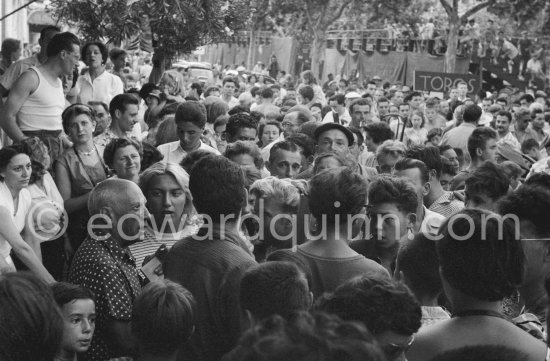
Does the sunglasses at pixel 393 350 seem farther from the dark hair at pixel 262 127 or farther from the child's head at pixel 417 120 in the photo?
the child's head at pixel 417 120

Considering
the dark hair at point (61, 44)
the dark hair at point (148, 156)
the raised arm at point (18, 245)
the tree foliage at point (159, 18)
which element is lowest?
the raised arm at point (18, 245)

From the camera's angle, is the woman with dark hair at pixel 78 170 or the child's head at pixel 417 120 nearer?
the woman with dark hair at pixel 78 170

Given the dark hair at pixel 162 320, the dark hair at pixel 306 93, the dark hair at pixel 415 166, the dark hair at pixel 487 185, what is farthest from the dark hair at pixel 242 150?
the dark hair at pixel 306 93

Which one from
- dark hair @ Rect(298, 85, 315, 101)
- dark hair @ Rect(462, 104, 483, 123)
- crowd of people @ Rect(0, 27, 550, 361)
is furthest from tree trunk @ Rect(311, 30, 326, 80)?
crowd of people @ Rect(0, 27, 550, 361)

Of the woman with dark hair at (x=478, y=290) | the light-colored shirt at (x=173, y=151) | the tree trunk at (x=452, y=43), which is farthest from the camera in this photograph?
the tree trunk at (x=452, y=43)

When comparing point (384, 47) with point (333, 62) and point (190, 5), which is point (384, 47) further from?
point (190, 5)

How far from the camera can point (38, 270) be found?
5.62m

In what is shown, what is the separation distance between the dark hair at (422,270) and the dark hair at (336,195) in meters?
0.43

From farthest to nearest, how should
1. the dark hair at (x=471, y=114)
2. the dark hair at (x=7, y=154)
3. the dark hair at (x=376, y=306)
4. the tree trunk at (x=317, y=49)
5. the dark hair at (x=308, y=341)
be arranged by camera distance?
1. the tree trunk at (x=317, y=49)
2. the dark hair at (x=471, y=114)
3. the dark hair at (x=7, y=154)
4. the dark hair at (x=376, y=306)
5. the dark hair at (x=308, y=341)

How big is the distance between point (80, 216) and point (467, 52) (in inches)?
1144

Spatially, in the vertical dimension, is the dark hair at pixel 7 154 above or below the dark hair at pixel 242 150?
above

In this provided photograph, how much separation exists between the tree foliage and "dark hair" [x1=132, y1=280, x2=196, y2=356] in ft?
10.8

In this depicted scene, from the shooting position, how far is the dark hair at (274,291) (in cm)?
350

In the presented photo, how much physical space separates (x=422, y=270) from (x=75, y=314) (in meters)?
1.59
